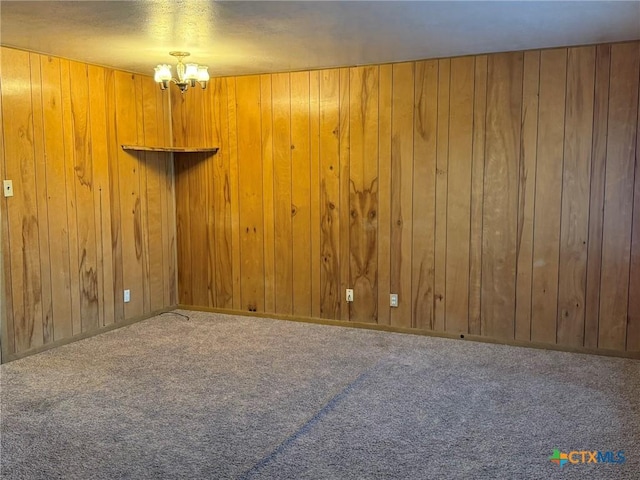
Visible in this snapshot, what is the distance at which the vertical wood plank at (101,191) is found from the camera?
481cm

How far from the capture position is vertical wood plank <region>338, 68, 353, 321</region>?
4945mm

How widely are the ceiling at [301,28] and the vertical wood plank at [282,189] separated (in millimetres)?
558

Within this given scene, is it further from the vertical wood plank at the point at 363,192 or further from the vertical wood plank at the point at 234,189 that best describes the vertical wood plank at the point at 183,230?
the vertical wood plank at the point at 363,192

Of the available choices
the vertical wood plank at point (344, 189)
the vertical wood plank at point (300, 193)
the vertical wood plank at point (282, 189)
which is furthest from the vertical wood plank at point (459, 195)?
the vertical wood plank at point (282, 189)

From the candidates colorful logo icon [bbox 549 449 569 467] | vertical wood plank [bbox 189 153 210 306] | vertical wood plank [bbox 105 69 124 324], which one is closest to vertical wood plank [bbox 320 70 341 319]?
vertical wood plank [bbox 189 153 210 306]

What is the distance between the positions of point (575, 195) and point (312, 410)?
252cm

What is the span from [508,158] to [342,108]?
1.45 meters

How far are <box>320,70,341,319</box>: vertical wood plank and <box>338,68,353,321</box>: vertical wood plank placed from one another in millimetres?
30

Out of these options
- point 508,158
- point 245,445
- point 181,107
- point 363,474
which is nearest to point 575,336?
point 508,158

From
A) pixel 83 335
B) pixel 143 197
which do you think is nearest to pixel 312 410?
pixel 83 335

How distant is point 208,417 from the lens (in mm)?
3219

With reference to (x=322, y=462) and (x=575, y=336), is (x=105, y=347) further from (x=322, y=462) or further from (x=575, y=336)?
(x=575, y=336)

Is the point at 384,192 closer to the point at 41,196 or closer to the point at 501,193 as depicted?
the point at 501,193

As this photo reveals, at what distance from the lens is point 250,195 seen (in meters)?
5.41
